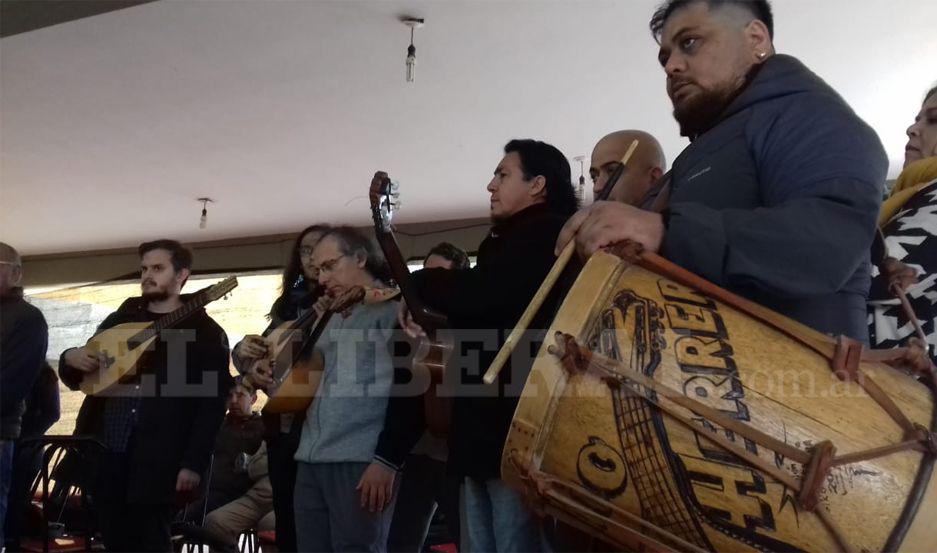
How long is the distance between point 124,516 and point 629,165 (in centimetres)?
182

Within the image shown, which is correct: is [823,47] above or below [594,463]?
above

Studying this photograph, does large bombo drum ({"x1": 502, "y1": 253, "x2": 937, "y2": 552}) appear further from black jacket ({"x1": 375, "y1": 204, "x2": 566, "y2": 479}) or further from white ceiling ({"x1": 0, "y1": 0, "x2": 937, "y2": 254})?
white ceiling ({"x1": 0, "y1": 0, "x2": 937, "y2": 254})

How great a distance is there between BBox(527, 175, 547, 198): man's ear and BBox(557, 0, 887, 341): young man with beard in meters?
0.71

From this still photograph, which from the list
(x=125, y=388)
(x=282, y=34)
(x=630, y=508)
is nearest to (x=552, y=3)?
(x=282, y=34)

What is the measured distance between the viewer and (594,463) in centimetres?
87

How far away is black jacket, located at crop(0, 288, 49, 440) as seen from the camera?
117 inches

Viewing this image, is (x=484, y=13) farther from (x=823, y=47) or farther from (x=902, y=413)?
(x=902, y=413)

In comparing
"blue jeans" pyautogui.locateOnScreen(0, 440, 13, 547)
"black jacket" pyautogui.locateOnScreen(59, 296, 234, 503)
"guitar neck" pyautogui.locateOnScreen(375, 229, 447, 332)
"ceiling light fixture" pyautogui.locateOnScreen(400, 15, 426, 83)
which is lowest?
"blue jeans" pyautogui.locateOnScreen(0, 440, 13, 547)

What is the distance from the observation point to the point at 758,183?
104 cm

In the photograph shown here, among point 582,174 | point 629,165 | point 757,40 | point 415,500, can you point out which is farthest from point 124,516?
point 582,174

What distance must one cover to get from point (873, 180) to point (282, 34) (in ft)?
11.1

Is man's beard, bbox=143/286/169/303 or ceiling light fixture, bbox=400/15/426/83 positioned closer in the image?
man's beard, bbox=143/286/169/303

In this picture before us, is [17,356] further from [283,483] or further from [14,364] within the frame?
[283,483]

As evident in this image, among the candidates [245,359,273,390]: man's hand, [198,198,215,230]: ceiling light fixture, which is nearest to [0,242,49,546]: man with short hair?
[245,359,273,390]: man's hand
